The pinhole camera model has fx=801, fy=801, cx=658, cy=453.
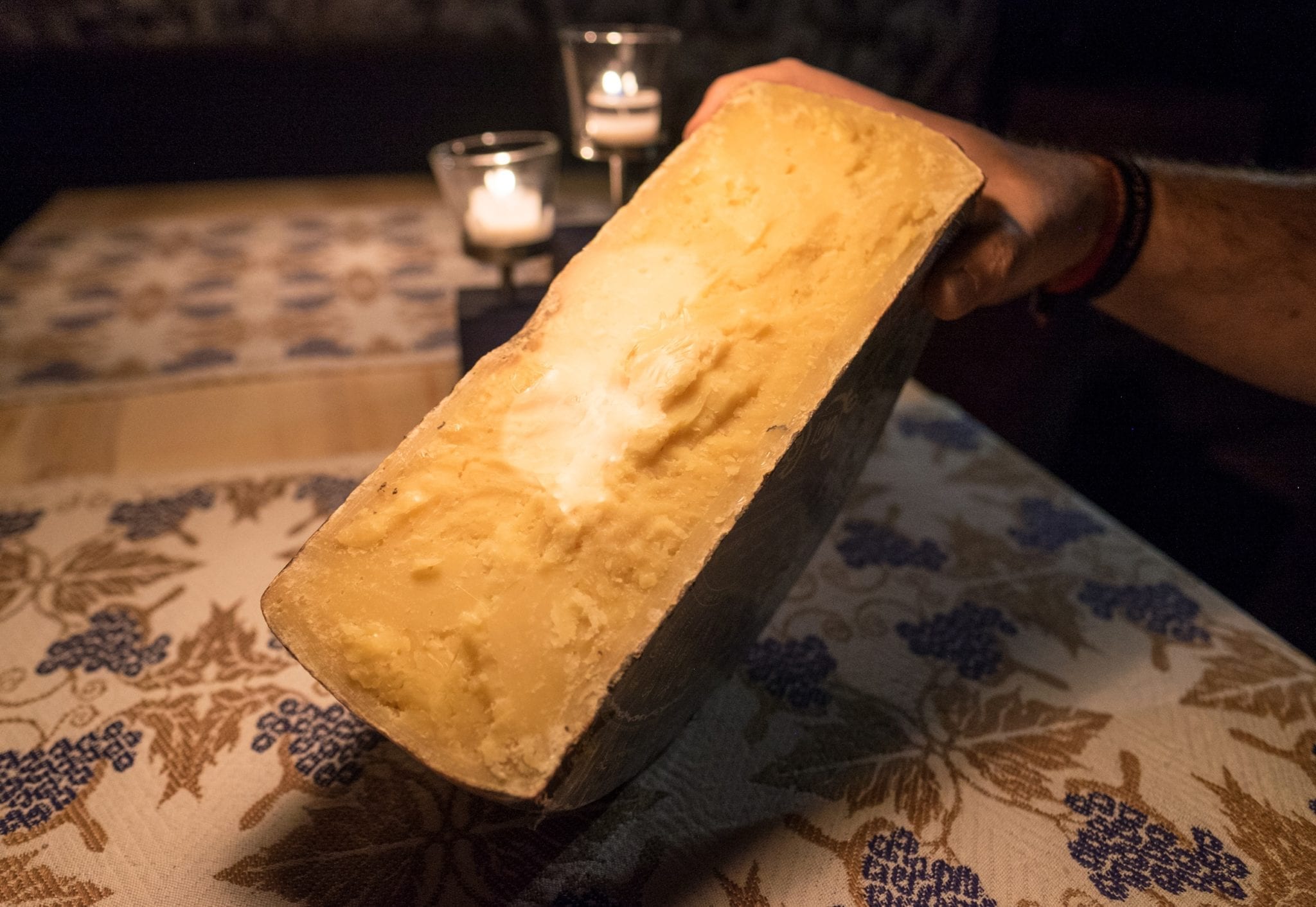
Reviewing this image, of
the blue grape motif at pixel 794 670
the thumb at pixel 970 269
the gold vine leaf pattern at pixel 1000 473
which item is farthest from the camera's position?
the gold vine leaf pattern at pixel 1000 473

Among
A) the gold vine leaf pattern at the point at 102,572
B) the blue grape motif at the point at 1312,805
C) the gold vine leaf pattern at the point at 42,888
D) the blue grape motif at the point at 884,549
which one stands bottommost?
the gold vine leaf pattern at the point at 102,572

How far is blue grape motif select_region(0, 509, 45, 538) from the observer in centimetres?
84

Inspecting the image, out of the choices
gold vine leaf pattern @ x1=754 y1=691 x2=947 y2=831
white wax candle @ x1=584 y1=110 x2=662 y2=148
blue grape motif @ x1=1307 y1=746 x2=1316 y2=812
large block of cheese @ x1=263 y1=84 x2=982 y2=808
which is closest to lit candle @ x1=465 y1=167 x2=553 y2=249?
white wax candle @ x1=584 y1=110 x2=662 y2=148

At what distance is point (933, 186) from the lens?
506mm

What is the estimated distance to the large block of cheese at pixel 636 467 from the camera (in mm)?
432

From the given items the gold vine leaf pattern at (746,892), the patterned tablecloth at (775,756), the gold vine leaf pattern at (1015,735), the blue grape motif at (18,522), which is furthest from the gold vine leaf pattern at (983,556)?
the blue grape motif at (18,522)

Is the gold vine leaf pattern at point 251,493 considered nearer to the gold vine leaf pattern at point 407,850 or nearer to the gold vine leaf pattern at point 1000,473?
the gold vine leaf pattern at point 407,850

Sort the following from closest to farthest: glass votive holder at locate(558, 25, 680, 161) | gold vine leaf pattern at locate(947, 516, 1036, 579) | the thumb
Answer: the thumb
gold vine leaf pattern at locate(947, 516, 1036, 579)
glass votive holder at locate(558, 25, 680, 161)

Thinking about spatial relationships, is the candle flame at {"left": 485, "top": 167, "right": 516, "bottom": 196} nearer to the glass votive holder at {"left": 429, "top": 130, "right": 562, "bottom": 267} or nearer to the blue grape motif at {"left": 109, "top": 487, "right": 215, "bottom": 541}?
the glass votive holder at {"left": 429, "top": 130, "right": 562, "bottom": 267}

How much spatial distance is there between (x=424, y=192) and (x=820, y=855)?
2.05 metres

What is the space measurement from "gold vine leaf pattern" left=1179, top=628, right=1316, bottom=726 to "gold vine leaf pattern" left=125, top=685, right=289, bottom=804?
0.76 metres

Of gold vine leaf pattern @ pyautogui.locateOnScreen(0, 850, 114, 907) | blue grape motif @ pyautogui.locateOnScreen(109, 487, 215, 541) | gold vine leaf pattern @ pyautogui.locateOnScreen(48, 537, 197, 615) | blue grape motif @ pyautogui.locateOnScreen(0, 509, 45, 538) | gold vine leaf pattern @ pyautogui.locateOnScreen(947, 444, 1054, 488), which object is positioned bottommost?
blue grape motif @ pyautogui.locateOnScreen(0, 509, 45, 538)

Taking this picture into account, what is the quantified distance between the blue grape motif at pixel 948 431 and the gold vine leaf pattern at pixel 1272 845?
49cm

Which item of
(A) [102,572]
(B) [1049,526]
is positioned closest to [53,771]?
(A) [102,572]
